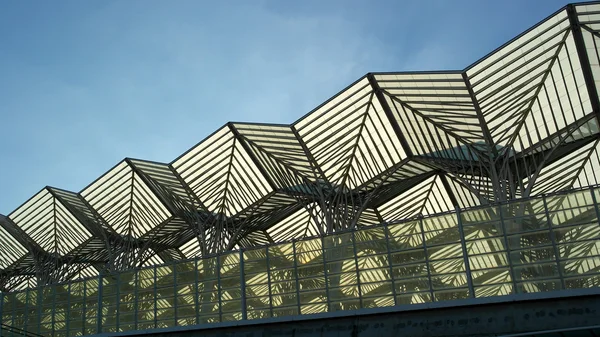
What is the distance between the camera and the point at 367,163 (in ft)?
139

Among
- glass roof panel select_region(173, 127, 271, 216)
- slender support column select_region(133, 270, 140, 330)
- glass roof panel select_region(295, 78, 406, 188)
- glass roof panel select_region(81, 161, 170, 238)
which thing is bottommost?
slender support column select_region(133, 270, 140, 330)

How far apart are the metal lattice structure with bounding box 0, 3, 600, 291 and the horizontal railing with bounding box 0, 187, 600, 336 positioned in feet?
57.1

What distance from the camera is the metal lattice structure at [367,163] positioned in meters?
32.1

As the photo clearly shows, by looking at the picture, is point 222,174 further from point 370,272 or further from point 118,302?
point 370,272

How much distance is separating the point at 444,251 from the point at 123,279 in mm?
10227

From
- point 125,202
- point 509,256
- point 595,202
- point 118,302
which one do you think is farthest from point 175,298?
point 125,202

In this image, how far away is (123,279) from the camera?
19.5 metres

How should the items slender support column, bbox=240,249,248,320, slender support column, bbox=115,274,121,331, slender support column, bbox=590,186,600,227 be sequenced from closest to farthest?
slender support column, bbox=590,186,600,227 < slender support column, bbox=240,249,248,320 < slender support column, bbox=115,274,121,331

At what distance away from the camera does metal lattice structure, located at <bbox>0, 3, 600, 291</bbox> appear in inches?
1262

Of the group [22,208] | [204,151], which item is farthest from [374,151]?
[22,208]

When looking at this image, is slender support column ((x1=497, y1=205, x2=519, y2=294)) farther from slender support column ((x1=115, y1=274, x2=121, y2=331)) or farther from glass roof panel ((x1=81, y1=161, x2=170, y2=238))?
glass roof panel ((x1=81, y1=161, x2=170, y2=238))

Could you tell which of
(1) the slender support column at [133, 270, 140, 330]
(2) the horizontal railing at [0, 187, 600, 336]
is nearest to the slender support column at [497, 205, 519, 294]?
(2) the horizontal railing at [0, 187, 600, 336]

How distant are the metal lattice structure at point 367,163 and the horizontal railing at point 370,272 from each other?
57.1 ft

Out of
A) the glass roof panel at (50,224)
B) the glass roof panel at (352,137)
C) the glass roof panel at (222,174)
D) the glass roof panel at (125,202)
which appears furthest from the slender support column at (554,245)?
the glass roof panel at (50,224)
